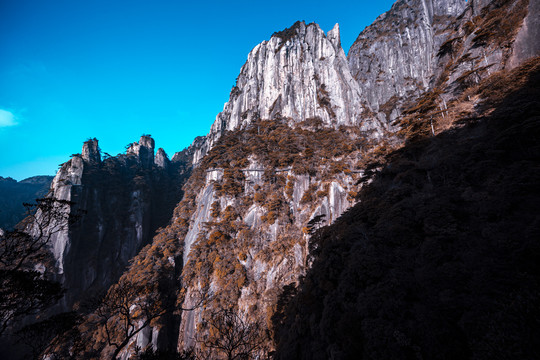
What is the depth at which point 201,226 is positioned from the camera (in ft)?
104

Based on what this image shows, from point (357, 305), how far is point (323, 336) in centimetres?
238

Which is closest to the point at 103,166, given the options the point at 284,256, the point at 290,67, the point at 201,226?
the point at 201,226

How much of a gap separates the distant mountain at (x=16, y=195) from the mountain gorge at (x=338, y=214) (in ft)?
94.3

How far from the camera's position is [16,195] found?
61125 mm

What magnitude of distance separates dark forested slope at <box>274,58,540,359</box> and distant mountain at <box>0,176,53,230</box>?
251ft

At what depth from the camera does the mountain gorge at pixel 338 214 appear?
228 inches

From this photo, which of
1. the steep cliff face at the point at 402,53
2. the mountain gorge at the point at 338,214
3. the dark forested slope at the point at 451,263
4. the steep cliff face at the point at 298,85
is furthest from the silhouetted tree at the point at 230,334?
the steep cliff face at the point at 402,53

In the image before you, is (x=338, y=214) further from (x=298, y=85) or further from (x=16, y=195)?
(x=16, y=195)

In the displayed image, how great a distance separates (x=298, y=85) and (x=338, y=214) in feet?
141

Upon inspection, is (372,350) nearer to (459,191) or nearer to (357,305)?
(357,305)

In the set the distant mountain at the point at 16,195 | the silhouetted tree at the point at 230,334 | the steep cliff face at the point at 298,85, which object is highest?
the steep cliff face at the point at 298,85

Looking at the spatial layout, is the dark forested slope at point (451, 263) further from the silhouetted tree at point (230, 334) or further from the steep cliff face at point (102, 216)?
the steep cliff face at point (102, 216)

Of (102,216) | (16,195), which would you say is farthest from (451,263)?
(16,195)

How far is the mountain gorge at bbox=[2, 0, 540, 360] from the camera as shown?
5.80 meters
